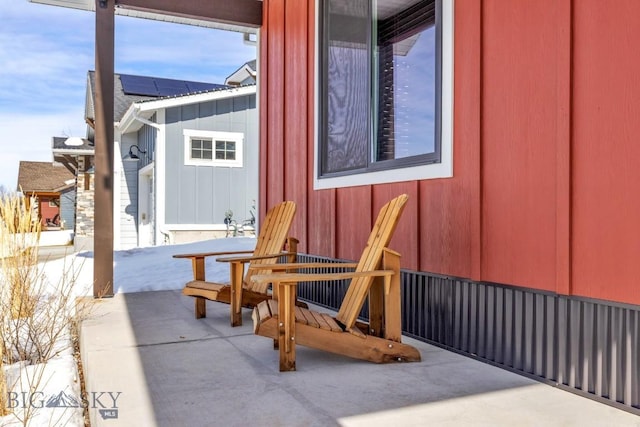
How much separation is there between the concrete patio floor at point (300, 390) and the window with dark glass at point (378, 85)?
132 centimetres

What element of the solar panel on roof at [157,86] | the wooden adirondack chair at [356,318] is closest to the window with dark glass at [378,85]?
the wooden adirondack chair at [356,318]

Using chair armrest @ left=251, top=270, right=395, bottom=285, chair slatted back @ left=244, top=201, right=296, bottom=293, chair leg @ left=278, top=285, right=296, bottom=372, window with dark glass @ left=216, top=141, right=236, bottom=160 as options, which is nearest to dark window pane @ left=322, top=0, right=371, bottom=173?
chair slatted back @ left=244, top=201, right=296, bottom=293

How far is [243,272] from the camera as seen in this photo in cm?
371

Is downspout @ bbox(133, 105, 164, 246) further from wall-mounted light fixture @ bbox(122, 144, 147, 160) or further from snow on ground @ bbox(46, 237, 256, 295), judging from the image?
snow on ground @ bbox(46, 237, 256, 295)

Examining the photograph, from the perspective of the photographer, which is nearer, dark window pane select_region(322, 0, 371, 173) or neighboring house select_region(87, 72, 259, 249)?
dark window pane select_region(322, 0, 371, 173)

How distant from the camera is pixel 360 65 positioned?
404 cm

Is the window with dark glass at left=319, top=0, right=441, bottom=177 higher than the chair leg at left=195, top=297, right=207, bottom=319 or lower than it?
higher

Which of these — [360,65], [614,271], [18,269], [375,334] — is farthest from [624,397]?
[18,269]

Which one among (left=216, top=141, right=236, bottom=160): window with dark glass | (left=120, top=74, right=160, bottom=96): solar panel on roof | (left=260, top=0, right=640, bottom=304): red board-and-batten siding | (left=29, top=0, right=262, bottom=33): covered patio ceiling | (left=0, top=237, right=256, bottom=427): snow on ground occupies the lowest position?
(left=0, top=237, right=256, bottom=427): snow on ground

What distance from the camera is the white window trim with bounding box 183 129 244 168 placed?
11.5 meters

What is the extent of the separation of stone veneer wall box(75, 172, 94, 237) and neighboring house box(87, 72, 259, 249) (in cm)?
163

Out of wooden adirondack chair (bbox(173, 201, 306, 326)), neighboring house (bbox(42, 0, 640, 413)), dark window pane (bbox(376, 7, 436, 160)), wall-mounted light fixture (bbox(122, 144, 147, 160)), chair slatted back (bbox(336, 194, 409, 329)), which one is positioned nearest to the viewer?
neighboring house (bbox(42, 0, 640, 413))

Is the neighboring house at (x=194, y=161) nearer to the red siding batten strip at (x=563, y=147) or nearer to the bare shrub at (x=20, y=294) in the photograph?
the bare shrub at (x=20, y=294)

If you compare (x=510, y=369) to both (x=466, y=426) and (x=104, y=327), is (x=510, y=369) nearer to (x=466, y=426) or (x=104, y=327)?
(x=466, y=426)
